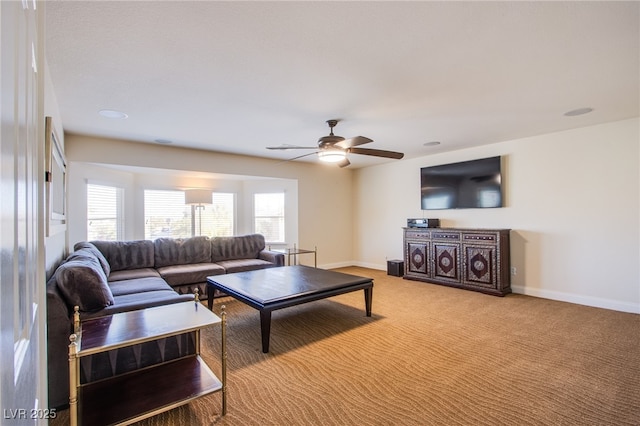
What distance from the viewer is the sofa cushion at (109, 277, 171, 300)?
3.19m

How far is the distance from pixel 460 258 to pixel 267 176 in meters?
3.77

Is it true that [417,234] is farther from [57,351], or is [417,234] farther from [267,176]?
[57,351]

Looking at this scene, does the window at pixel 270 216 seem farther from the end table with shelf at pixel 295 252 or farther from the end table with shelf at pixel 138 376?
the end table with shelf at pixel 138 376

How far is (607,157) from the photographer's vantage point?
13.3ft

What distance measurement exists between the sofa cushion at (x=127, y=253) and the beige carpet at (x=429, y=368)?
174cm

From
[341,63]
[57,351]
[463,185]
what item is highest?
[341,63]

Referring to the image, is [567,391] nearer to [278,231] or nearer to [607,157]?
[607,157]

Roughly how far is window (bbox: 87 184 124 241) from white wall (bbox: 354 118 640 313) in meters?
5.93

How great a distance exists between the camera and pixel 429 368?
252 cm

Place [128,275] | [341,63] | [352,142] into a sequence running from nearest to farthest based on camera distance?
[341,63], [352,142], [128,275]

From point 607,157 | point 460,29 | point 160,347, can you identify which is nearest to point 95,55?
point 160,347

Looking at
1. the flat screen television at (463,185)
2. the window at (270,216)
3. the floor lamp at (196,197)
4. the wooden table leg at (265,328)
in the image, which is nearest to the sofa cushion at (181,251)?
the floor lamp at (196,197)

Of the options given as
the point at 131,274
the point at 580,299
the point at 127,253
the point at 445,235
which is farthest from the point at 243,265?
the point at 580,299

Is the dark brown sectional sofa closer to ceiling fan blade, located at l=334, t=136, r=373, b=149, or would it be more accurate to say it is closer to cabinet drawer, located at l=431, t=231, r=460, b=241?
ceiling fan blade, located at l=334, t=136, r=373, b=149
